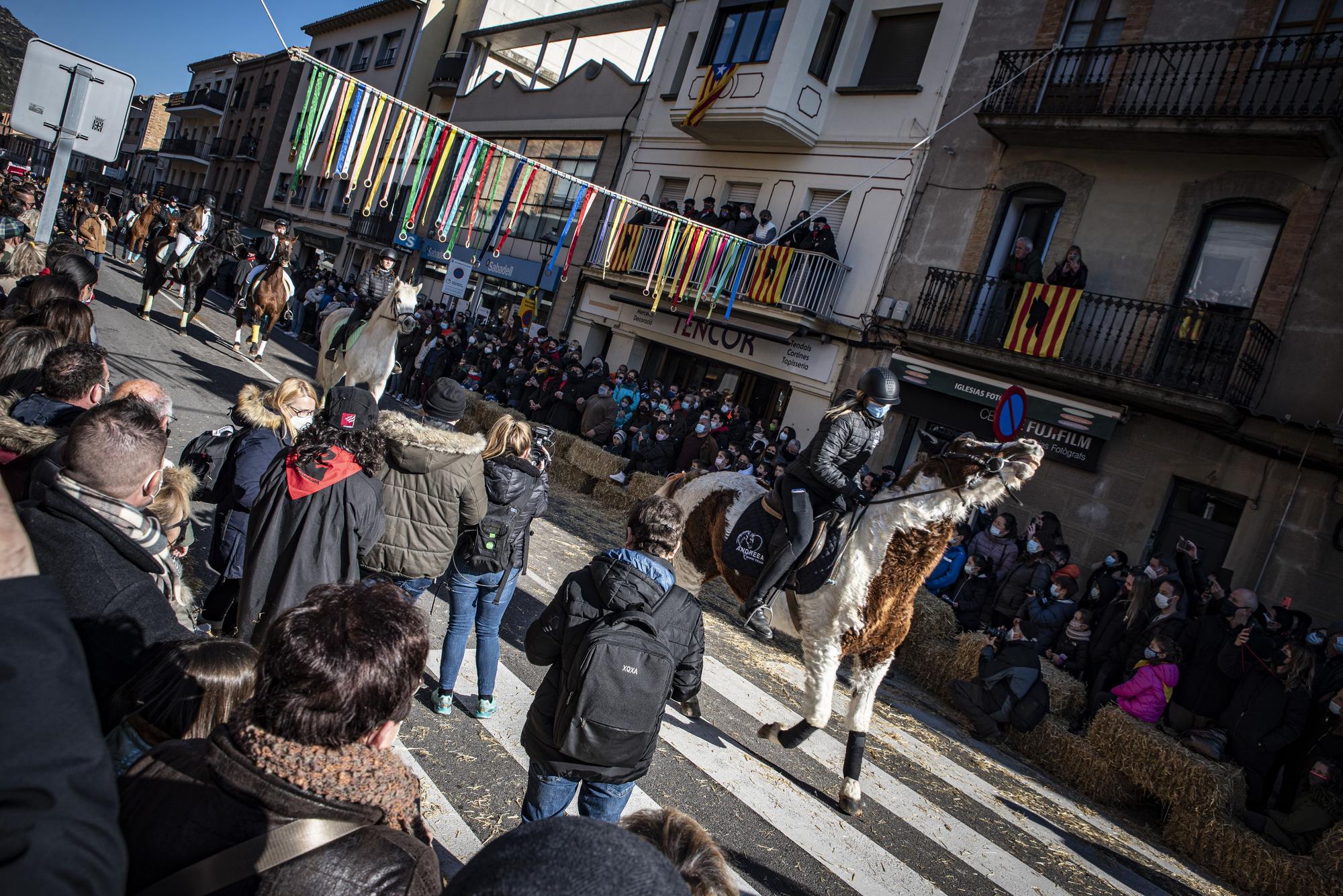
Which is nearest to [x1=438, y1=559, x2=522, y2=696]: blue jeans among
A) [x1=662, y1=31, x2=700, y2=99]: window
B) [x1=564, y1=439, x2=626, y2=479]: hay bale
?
[x1=564, y1=439, x2=626, y2=479]: hay bale

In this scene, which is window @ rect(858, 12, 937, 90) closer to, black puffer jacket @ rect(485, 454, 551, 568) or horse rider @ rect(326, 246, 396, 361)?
horse rider @ rect(326, 246, 396, 361)

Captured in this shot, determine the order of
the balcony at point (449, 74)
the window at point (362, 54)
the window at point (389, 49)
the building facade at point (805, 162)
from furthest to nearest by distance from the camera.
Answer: the window at point (362, 54), the window at point (389, 49), the balcony at point (449, 74), the building facade at point (805, 162)

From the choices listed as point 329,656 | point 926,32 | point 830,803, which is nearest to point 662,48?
point 926,32

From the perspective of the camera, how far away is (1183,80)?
13352 millimetres

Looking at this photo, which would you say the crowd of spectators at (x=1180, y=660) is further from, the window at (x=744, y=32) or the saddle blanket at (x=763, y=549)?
the window at (x=744, y=32)

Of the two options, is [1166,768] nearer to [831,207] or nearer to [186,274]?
[831,207]

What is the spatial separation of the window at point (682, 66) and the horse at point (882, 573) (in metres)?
19.2

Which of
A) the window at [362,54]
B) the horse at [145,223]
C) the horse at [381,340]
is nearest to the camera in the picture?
the horse at [381,340]

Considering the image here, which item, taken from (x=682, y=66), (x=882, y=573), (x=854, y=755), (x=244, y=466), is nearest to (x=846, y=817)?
(x=854, y=755)

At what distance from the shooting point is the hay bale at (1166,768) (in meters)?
6.63

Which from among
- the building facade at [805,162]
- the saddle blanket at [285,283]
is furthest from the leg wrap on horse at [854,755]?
the saddle blanket at [285,283]

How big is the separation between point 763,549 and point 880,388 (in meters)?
1.61

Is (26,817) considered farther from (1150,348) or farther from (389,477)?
(1150,348)

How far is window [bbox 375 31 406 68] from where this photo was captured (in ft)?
129
